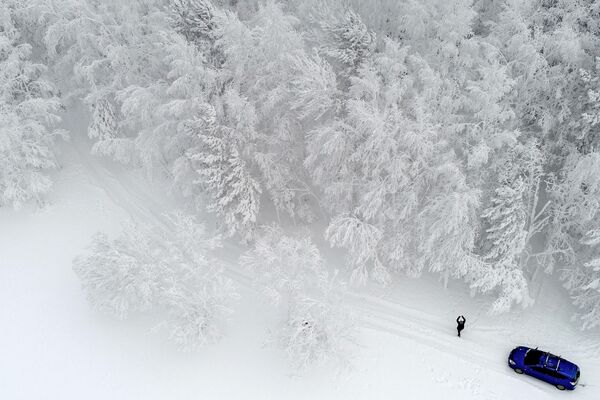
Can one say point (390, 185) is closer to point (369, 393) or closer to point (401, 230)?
point (401, 230)

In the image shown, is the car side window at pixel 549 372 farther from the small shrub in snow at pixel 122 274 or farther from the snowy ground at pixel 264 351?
the small shrub in snow at pixel 122 274

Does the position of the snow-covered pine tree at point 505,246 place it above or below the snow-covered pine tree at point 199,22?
below

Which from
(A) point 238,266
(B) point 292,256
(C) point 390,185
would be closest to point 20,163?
(A) point 238,266

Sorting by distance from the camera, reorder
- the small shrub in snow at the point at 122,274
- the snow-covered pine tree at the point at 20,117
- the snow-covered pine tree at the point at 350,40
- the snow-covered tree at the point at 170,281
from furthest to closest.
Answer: the snow-covered pine tree at the point at 20,117
the small shrub in snow at the point at 122,274
the snow-covered tree at the point at 170,281
the snow-covered pine tree at the point at 350,40

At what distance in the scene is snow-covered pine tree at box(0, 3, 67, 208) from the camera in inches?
1057

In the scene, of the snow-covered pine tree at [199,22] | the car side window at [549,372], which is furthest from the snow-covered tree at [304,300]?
the snow-covered pine tree at [199,22]

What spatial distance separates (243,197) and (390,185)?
278 inches

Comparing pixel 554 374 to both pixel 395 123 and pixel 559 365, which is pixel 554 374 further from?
pixel 395 123

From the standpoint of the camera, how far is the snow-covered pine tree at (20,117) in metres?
26.8

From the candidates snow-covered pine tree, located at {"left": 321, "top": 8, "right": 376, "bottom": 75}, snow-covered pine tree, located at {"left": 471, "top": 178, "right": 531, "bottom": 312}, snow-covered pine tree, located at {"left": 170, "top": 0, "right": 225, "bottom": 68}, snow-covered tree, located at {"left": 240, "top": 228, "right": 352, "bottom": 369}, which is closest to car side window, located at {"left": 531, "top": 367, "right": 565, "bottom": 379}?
snow-covered pine tree, located at {"left": 471, "top": 178, "right": 531, "bottom": 312}

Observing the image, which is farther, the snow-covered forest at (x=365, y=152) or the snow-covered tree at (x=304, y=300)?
the snow-covered forest at (x=365, y=152)

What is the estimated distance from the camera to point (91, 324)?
2455 cm

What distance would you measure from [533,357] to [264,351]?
39.1ft

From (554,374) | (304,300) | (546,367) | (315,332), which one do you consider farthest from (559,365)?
(304,300)
